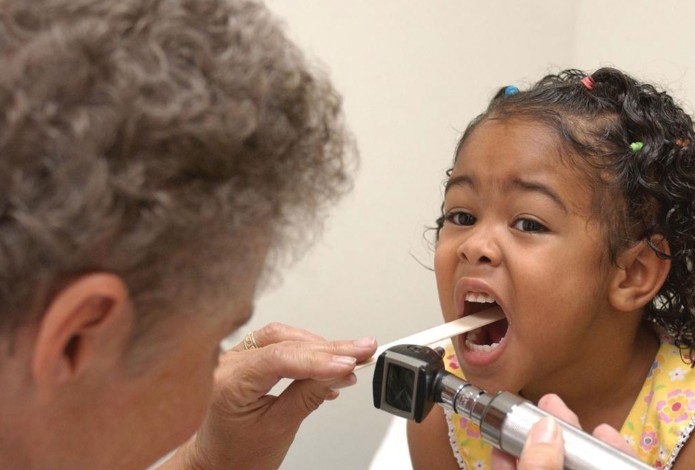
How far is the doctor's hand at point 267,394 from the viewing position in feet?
2.74

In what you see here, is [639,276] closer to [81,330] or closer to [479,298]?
[479,298]

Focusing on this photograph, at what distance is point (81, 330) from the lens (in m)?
0.43

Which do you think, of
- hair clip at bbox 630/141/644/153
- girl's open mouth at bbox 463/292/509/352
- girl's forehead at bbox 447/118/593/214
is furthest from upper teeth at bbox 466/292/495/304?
hair clip at bbox 630/141/644/153

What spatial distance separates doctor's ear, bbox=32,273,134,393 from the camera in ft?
1.37

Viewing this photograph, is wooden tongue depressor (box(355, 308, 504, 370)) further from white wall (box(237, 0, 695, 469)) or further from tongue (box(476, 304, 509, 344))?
white wall (box(237, 0, 695, 469))

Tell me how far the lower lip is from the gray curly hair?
530mm

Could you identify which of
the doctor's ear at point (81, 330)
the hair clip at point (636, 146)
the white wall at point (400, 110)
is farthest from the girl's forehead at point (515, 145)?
the doctor's ear at point (81, 330)

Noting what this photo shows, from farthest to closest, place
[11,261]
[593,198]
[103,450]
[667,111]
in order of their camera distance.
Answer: [667,111], [593,198], [103,450], [11,261]

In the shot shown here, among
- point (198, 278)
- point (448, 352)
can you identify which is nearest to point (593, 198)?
point (448, 352)

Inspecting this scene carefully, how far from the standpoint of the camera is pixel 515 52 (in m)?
1.72

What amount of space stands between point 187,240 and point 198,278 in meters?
0.03

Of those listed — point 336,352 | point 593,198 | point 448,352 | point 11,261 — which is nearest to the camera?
point 11,261

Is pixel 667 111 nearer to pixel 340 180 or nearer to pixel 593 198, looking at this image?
pixel 593 198

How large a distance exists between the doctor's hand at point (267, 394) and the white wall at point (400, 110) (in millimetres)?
494
